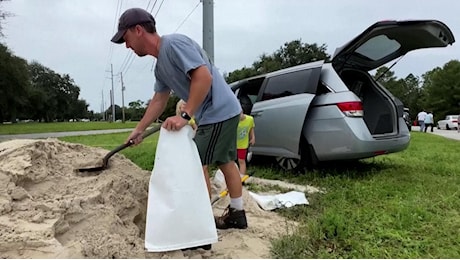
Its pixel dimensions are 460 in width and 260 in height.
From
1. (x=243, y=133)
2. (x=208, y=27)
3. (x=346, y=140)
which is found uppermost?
(x=208, y=27)

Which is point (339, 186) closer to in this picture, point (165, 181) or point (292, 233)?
point (292, 233)

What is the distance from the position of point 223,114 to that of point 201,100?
0.99 ft

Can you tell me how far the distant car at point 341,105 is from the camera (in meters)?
5.21

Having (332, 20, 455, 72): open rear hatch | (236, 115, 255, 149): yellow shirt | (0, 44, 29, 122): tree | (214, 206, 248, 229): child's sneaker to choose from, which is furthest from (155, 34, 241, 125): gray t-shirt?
(0, 44, 29, 122): tree

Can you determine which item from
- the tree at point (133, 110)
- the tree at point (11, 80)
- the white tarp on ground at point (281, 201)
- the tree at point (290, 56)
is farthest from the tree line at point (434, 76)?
the white tarp on ground at point (281, 201)

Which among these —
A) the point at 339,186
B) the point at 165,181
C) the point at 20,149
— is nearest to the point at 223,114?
the point at 165,181

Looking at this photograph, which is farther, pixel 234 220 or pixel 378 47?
pixel 378 47

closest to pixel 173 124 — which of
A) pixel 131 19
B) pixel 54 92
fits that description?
pixel 131 19

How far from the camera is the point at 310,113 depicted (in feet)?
18.5

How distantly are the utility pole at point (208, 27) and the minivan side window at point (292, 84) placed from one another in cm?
126

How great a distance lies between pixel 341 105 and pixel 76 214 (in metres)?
3.58

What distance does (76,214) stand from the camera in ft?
9.21

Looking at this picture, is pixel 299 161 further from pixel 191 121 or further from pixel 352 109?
pixel 191 121

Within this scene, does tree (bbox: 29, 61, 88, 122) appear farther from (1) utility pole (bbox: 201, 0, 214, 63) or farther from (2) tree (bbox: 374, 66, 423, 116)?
(1) utility pole (bbox: 201, 0, 214, 63)
